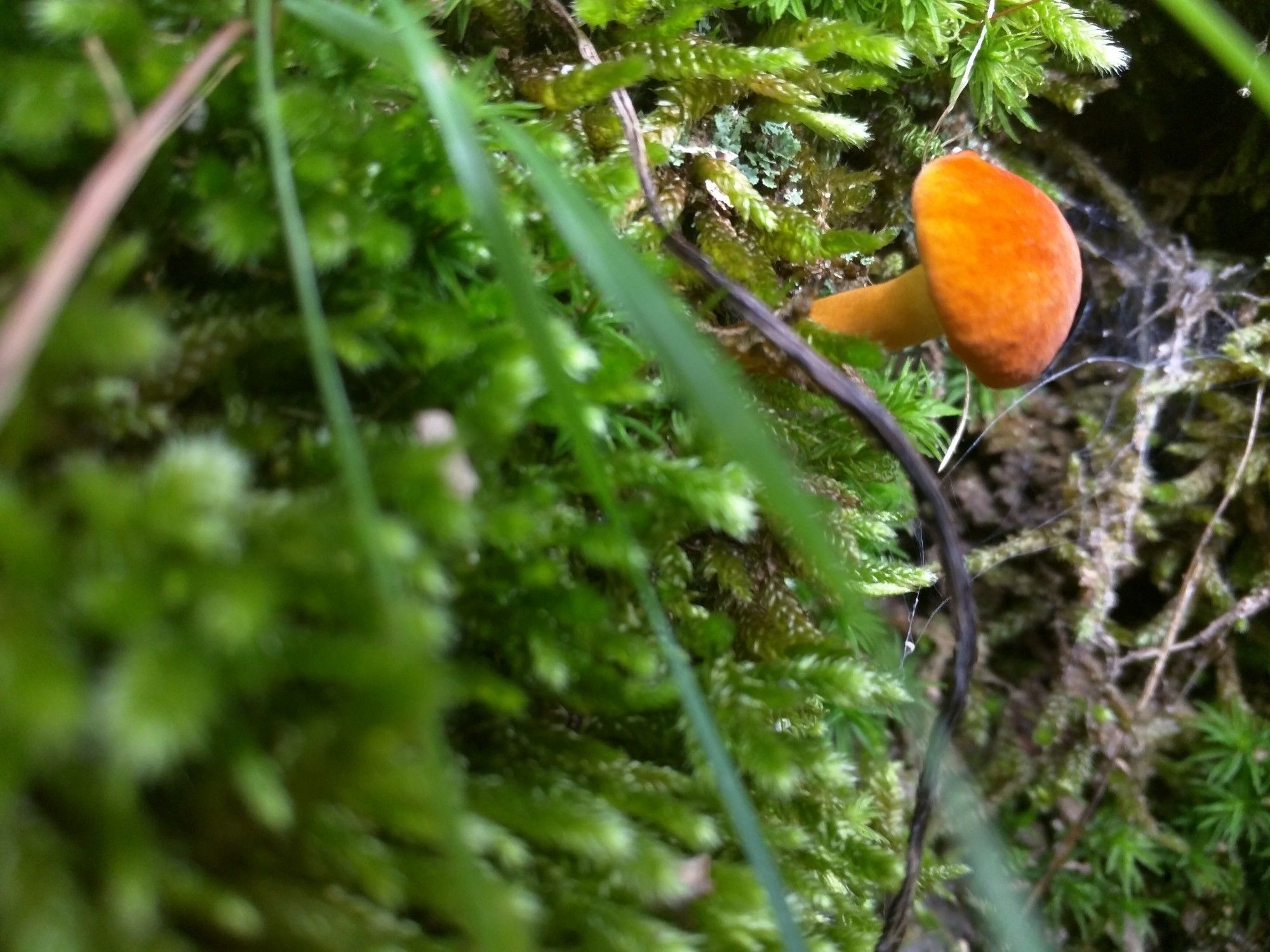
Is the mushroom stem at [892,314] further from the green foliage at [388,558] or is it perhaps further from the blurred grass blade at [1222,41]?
the blurred grass blade at [1222,41]

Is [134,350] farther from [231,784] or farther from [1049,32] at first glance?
[1049,32]

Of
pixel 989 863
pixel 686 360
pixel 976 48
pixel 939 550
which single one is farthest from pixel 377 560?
pixel 976 48

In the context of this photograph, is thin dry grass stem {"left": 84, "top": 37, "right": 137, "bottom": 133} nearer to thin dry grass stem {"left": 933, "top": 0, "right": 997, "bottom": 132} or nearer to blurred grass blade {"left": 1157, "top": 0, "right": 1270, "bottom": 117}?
blurred grass blade {"left": 1157, "top": 0, "right": 1270, "bottom": 117}

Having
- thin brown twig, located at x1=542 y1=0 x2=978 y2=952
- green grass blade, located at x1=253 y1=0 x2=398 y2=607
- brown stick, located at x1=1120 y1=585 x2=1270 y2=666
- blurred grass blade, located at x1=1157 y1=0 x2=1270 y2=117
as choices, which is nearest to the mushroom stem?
thin brown twig, located at x1=542 y1=0 x2=978 y2=952

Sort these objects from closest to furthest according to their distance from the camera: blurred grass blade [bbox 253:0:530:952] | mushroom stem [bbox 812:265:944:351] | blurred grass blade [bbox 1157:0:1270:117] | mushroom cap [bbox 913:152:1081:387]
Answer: blurred grass blade [bbox 253:0:530:952]
blurred grass blade [bbox 1157:0:1270:117]
mushroom cap [bbox 913:152:1081:387]
mushroom stem [bbox 812:265:944:351]

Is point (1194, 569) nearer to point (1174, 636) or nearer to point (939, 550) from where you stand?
point (1174, 636)

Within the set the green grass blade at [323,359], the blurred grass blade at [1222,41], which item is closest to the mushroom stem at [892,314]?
the blurred grass blade at [1222,41]

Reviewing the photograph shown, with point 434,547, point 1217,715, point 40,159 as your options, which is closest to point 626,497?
point 434,547
